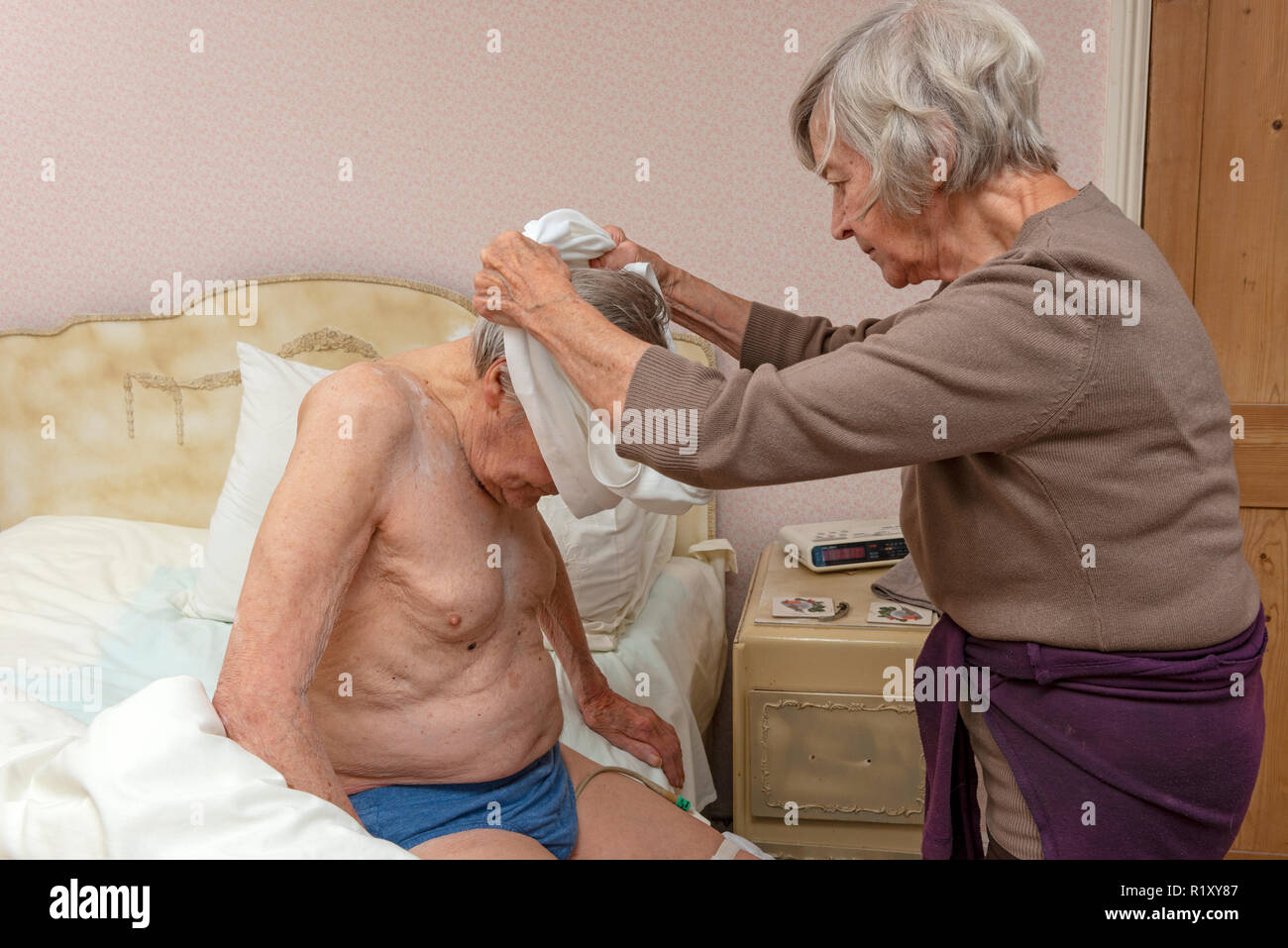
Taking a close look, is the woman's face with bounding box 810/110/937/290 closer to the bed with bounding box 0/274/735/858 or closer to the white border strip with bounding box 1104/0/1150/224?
the bed with bounding box 0/274/735/858

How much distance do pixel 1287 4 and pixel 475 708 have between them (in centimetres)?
210

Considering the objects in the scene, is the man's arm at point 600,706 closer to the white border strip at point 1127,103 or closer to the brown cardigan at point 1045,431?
the brown cardigan at point 1045,431

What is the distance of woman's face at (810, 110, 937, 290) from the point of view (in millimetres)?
1115

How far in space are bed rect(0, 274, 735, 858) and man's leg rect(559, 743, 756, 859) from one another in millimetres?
107

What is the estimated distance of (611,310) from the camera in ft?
3.68

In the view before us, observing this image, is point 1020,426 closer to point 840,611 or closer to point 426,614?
point 426,614

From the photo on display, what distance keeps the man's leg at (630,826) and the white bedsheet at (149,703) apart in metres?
0.11

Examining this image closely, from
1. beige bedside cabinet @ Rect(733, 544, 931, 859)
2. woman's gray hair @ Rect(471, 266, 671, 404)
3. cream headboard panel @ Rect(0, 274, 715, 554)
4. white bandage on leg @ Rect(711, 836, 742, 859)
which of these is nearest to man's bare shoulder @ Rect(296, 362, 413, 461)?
woman's gray hair @ Rect(471, 266, 671, 404)

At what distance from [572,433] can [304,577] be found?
33 centimetres

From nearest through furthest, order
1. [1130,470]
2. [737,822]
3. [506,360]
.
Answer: [1130,470] → [506,360] → [737,822]

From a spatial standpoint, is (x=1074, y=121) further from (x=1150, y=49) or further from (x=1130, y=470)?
(x=1130, y=470)

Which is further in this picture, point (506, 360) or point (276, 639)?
point (506, 360)

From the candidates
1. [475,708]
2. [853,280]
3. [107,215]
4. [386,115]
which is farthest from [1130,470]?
[107,215]
